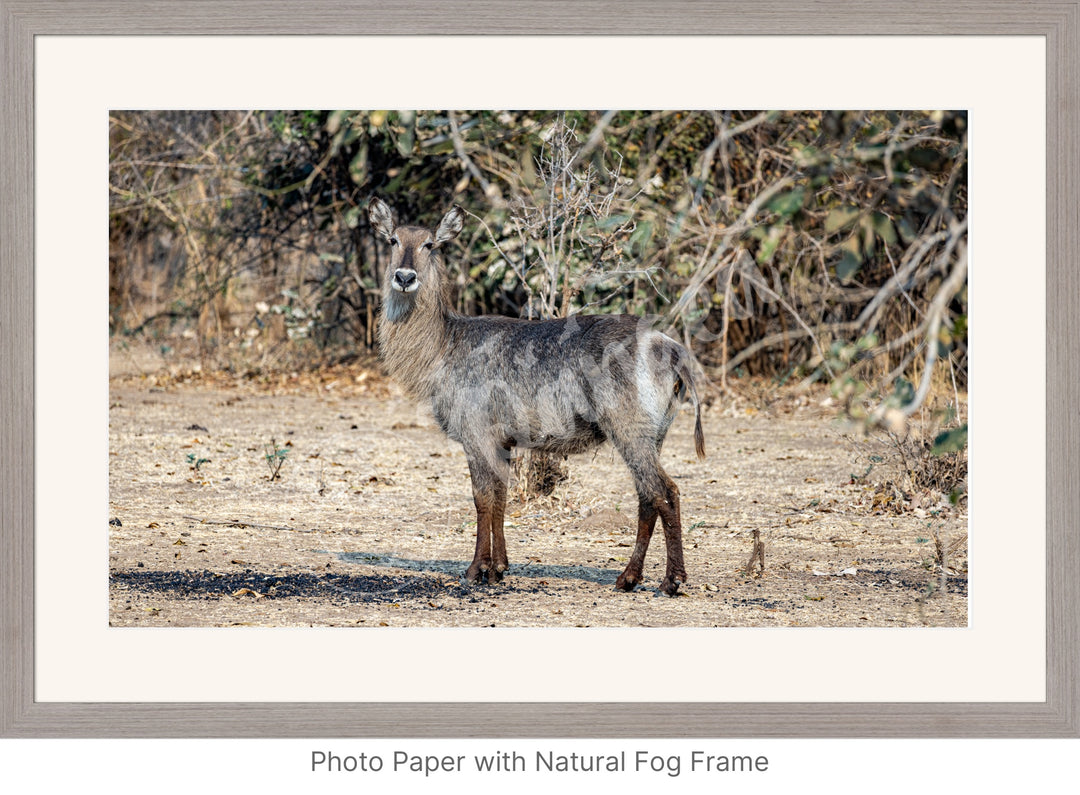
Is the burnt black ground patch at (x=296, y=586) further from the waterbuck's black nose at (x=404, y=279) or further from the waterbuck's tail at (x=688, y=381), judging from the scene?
Answer: the waterbuck's black nose at (x=404, y=279)

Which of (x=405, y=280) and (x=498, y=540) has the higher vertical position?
(x=405, y=280)

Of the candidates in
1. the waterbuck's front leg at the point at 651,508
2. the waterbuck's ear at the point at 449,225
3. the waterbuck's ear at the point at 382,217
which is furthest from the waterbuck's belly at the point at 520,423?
the waterbuck's ear at the point at 382,217

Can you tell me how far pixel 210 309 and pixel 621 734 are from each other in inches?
467

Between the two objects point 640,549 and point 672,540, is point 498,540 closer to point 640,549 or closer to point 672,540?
point 640,549

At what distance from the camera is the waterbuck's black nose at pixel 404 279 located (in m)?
6.76

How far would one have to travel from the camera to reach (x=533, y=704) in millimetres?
4676

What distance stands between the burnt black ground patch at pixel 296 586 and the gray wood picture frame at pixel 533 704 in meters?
1.65

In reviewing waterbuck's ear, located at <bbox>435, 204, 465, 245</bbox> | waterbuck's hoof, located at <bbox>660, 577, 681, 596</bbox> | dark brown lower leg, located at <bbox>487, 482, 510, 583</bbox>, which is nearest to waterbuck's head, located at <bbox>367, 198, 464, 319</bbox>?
waterbuck's ear, located at <bbox>435, 204, 465, 245</bbox>

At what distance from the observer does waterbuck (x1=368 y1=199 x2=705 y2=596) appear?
21.1 feet

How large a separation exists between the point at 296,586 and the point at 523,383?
1604mm

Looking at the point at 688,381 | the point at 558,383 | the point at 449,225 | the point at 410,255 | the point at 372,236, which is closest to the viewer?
the point at 688,381

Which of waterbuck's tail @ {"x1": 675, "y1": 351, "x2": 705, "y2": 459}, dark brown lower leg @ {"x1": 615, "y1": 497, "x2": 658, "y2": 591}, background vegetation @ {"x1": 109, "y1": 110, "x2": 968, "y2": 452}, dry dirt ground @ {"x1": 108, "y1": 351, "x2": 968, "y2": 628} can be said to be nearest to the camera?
dry dirt ground @ {"x1": 108, "y1": 351, "x2": 968, "y2": 628}

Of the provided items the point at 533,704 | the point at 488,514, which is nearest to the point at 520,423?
the point at 488,514

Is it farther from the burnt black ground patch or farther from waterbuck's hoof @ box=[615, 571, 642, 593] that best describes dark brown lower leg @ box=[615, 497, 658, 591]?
the burnt black ground patch
